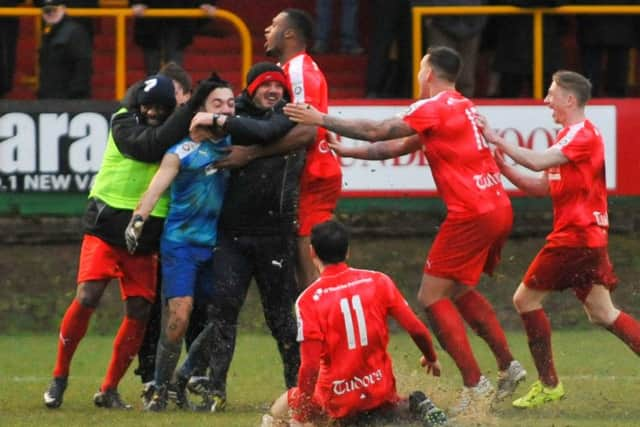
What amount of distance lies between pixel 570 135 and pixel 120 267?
278 cm

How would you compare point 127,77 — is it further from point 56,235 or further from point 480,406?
point 480,406

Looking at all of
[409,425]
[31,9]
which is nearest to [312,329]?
[409,425]

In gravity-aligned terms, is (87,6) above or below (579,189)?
above

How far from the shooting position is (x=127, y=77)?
17391 mm

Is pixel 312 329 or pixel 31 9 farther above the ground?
pixel 31 9

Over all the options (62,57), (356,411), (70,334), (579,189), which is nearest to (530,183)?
(579,189)

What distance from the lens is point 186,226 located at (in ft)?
36.5

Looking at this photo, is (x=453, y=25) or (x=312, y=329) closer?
(x=312, y=329)

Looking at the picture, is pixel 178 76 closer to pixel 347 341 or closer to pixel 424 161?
pixel 347 341

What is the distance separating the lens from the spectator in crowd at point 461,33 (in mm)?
16422

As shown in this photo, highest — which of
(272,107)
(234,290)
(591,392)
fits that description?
(272,107)

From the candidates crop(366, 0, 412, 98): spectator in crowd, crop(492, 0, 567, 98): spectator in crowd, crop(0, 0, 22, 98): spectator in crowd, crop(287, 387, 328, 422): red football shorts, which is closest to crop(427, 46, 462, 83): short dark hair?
crop(287, 387, 328, 422): red football shorts

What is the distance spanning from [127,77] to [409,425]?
329 inches

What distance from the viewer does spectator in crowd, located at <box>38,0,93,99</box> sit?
51.9ft
